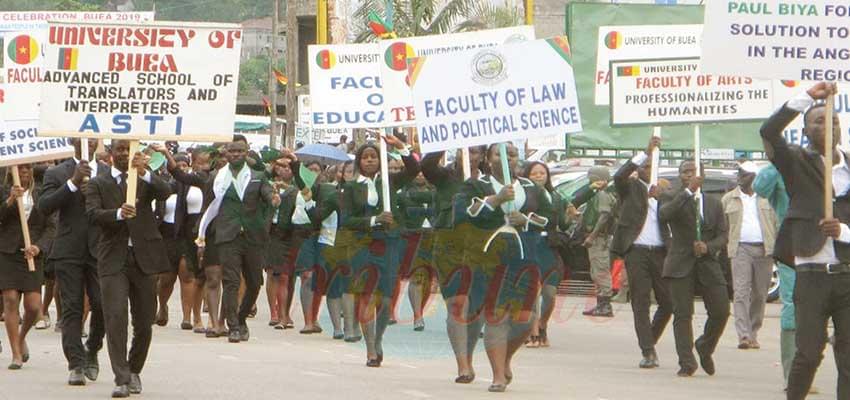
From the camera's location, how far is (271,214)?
18.5 meters

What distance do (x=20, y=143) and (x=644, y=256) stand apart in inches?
200

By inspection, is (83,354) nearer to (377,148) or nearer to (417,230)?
(377,148)

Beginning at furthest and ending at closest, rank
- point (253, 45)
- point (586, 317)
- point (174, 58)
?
point (253, 45)
point (586, 317)
point (174, 58)

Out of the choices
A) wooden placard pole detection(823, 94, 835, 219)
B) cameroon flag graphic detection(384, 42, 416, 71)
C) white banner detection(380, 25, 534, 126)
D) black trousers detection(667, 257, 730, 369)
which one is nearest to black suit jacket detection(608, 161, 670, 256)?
black trousers detection(667, 257, 730, 369)

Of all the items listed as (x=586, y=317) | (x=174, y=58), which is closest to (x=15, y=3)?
(x=586, y=317)

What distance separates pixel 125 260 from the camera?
12.5m

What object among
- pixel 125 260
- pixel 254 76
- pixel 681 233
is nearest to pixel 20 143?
pixel 125 260

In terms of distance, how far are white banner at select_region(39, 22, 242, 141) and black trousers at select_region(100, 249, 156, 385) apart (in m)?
1.04

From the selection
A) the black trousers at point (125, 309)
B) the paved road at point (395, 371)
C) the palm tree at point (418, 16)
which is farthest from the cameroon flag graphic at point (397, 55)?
the palm tree at point (418, 16)

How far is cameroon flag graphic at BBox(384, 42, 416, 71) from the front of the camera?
57.9 ft

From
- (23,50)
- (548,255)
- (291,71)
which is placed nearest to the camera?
(548,255)

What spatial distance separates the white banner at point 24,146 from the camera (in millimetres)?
14703

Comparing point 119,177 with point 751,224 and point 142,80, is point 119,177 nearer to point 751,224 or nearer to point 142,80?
point 142,80

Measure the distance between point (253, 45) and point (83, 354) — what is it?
126 m
